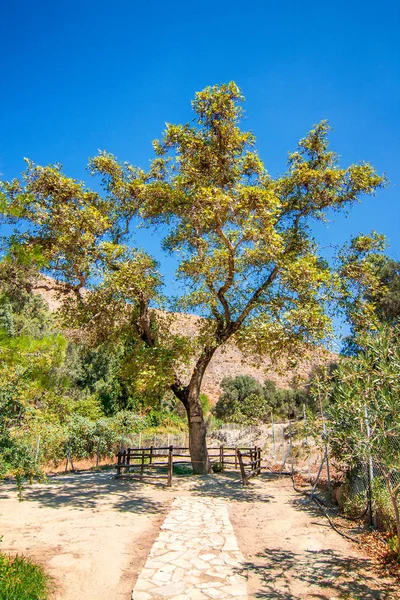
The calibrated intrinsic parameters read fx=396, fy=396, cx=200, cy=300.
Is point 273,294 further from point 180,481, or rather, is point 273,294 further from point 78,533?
point 78,533

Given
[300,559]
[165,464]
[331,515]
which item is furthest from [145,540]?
[165,464]

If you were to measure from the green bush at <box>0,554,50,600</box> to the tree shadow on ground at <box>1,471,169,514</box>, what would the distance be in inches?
182

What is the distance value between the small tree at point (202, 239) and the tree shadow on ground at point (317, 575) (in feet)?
19.4

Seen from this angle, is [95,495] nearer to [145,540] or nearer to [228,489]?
[228,489]

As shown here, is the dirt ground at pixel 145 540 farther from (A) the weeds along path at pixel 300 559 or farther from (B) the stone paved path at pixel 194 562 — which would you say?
(B) the stone paved path at pixel 194 562

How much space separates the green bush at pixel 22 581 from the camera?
404 centimetres

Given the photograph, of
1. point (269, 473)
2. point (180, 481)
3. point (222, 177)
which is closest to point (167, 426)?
point (269, 473)

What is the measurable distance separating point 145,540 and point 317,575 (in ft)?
10.1

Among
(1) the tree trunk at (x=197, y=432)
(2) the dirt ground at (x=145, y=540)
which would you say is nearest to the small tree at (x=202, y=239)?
(1) the tree trunk at (x=197, y=432)

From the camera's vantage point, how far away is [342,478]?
1106cm

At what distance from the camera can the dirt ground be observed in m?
4.99

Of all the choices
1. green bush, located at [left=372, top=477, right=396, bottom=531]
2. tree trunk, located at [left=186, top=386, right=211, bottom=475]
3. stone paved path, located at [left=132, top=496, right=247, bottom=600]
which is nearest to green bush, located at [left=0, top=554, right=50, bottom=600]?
stone paved path, located at [left=132, top=496, right=247, bottom=600]

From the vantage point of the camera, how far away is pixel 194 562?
19.1 ft

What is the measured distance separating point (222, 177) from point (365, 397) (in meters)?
9.60
